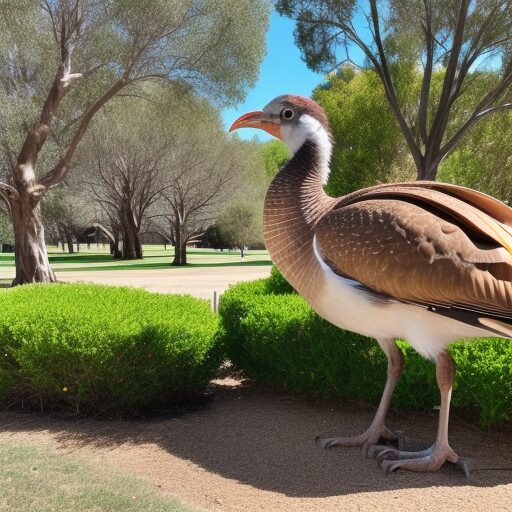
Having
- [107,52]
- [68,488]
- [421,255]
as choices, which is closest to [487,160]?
[107,52]

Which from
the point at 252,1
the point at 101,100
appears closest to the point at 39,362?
the point at 101,100

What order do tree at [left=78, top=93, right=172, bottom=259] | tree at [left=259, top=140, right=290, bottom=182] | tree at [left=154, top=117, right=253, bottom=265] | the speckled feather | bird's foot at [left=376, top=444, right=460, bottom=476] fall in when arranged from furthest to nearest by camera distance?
1. tree at [left=259, top=140, right=290, bottom=182]
2. tree at [left=154, top=117, right=253, bottom=265]
3. tree at [left=78, top=93, right=172, bottom=259]
4. bird's foot at [left=376, top=444, right=460, bottom=476]
5. the speckled feather

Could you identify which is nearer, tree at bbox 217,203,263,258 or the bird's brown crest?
the bird's brown crest

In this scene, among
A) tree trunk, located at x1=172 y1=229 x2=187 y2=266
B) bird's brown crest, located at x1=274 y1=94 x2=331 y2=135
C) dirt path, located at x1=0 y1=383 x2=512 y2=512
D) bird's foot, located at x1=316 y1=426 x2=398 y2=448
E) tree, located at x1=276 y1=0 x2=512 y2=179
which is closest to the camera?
dirt path, located at x1=0 y1=383 x2=512 y2=512

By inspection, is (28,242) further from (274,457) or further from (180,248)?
(180,248)

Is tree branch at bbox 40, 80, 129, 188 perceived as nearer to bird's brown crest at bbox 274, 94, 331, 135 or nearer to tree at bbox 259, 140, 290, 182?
bird's brown crest at bbox 274, 94, 331, 135

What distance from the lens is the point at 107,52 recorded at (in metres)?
17.9

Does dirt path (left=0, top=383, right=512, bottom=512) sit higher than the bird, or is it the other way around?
the bird

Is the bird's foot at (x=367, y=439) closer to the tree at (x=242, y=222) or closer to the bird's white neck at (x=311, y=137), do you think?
the bird's white neck at (x=311, y=137)

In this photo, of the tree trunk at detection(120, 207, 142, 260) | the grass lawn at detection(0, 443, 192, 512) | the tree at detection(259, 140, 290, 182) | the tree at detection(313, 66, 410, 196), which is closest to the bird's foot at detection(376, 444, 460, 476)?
the grass lawn at detection(0, 443, 192, 512)

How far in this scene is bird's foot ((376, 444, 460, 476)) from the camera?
3.83 meters

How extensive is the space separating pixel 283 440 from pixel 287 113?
102 inches

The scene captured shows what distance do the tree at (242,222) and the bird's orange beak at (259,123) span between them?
33097 millimetres

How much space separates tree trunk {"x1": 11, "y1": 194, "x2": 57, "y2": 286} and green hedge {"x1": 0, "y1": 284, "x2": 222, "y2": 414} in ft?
45.6
